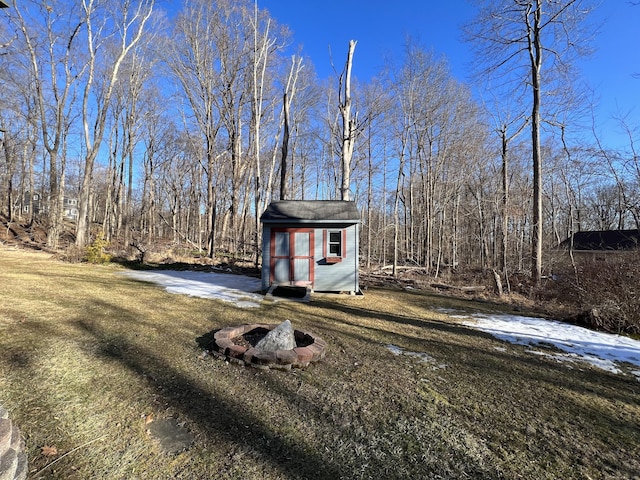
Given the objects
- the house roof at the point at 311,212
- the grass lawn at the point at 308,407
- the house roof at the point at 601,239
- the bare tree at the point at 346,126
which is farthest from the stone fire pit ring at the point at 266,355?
the house roof at the point at 601,239

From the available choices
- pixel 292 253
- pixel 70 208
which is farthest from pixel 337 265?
pixel 70 208

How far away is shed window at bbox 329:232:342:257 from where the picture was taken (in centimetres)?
964

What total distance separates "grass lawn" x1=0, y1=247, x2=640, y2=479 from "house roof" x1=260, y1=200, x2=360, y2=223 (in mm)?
4602

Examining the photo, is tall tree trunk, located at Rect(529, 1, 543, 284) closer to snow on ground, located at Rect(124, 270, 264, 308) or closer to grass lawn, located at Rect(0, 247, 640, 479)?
grass lawn, located at Rect(0, 247, 640, 479)

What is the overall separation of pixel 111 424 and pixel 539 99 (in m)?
14.7

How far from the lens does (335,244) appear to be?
31.7 ft

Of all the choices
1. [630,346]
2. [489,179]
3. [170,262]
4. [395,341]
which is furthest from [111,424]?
[489,179]

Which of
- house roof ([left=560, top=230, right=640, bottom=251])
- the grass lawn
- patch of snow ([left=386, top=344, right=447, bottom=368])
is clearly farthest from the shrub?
house roof ([left=560, top=230, right=640, bottom=251])

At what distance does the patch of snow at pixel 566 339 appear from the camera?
15.4ft

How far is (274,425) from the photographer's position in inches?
103

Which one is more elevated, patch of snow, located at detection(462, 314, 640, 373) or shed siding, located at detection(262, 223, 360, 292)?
shed siding, located at detection(262, 223, 360, 292)

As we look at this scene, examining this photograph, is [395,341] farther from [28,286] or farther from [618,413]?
[28,286]

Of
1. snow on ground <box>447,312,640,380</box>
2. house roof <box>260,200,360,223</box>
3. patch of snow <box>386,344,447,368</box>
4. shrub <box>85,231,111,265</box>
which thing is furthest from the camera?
shrub <box>85,231,111,265</box>

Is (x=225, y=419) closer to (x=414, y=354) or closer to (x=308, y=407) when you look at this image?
(x=308, y=407)
